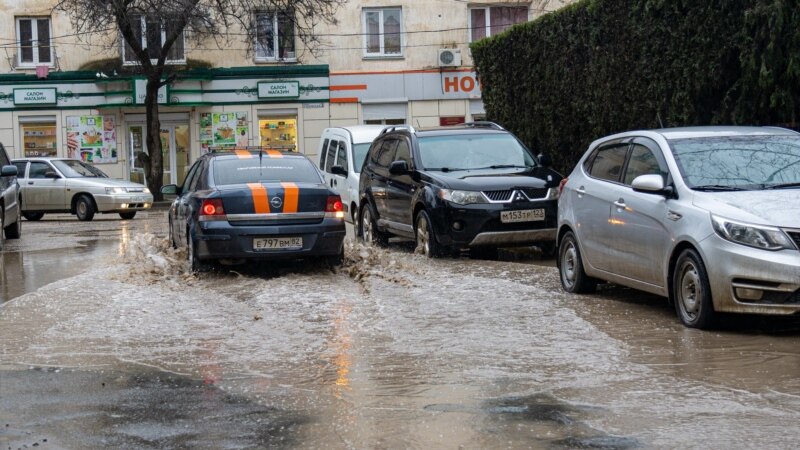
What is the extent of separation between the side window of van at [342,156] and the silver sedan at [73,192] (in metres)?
8.60

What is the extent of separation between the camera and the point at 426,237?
15.5 m

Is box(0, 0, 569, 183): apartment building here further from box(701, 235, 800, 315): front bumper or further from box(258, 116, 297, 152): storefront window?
box(701, 235, 800, 315): front bumper

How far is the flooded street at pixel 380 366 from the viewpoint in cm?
602

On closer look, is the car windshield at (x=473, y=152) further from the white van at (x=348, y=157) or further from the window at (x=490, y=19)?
the window at (x=490, y=19)

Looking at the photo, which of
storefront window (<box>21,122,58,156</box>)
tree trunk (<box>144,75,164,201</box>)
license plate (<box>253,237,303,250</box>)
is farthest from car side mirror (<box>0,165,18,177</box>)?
storefront window (<box>21,122,58,156</box>)

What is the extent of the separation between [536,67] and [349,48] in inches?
837

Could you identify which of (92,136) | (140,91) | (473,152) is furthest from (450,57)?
(473,152)

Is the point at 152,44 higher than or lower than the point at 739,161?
higher

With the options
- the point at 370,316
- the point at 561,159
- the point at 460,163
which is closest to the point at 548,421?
the point at 370,316

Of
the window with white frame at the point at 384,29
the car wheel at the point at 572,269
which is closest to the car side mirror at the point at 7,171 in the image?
the car wheel at the point at 572,269

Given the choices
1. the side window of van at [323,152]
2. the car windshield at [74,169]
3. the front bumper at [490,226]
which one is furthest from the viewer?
the car windshield at [74,169]

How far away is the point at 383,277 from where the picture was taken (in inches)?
516

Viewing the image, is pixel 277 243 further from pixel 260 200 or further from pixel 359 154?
pixel 359 154

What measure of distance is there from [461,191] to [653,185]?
5462 mm
